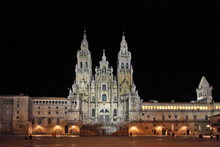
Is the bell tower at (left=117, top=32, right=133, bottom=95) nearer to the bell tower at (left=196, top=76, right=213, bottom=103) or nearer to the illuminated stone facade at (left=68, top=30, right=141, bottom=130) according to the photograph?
the illuminated stone facade at (left=68, top=30, right=141, bottom=130)

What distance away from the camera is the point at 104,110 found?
12975cm

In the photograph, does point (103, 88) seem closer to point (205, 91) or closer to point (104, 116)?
point (104, 116)

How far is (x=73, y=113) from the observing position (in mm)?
117688

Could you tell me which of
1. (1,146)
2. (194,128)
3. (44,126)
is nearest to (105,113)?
(44,126)

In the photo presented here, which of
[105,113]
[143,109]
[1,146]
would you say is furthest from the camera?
[105,113]

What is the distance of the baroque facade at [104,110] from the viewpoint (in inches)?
4483

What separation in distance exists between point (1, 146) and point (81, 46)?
89693 millimetres

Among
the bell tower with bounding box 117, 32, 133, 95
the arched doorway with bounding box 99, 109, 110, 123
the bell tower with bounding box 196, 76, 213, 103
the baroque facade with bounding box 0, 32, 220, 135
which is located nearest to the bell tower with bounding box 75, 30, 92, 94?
the baroque facade with bounding box 0, 32, 220, 135

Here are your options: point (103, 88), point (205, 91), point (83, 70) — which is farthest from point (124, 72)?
point (205, 91)

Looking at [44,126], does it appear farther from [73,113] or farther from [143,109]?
[143,109]

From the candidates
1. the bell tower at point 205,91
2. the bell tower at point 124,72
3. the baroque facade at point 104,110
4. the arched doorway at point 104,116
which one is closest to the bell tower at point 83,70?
the baroque facade at point 104,110

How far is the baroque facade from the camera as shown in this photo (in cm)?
11388

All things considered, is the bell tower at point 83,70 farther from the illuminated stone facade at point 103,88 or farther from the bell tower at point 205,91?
the bell tower at point 205,91

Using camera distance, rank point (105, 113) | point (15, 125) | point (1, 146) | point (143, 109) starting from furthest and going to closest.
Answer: point (105, 113) → point (143, 109) → point (15, 125) → point (1, 146)
